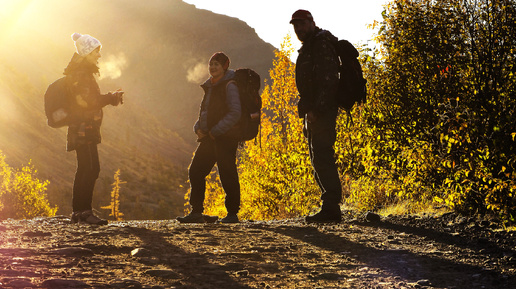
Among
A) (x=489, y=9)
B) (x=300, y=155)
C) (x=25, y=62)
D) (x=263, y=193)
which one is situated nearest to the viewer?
(x=489, y=9)

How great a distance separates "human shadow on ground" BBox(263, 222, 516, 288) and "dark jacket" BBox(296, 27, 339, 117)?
181cm

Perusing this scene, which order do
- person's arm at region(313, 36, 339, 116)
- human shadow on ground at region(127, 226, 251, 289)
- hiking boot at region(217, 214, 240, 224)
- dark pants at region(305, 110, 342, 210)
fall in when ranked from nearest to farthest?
human shadow on ground at region(127, 226, 251, 289) → person's arm at region(313, 36, 339, 116) → dark pants at region(305, 110, 342, 210) → hiking boot at region(217, 214, 240, 224)

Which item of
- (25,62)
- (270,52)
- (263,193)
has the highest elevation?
(270,52)

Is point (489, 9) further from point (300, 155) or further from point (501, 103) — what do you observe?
point (300, 155)

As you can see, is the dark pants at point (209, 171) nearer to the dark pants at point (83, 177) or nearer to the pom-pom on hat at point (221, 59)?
the pom-pom on hat at point (221, 59)

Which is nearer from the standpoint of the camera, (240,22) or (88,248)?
(88,248)

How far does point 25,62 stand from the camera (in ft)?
360

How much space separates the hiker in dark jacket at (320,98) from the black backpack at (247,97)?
86 centimetres

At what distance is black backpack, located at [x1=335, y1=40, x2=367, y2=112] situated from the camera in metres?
6.55

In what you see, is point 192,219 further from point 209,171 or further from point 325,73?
point 325,73

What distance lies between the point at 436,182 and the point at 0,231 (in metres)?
6.01

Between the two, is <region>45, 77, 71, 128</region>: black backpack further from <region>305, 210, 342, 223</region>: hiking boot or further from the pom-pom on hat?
<region>305, 210, 342, 223</region>: hiking boot

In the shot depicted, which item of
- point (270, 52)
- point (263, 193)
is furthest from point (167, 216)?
point (270, 52)

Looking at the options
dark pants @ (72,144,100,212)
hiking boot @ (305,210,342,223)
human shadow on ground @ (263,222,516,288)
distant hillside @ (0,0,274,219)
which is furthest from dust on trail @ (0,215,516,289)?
distant hillside @ (0,0,274,219)
